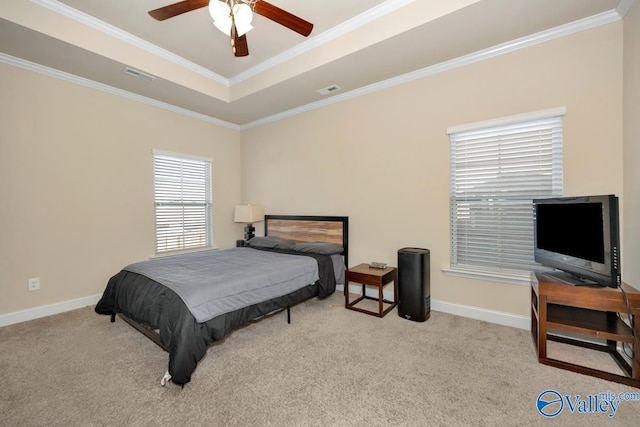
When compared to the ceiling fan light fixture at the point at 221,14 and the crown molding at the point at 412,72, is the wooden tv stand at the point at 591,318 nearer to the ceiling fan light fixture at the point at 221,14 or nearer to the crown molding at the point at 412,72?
the crown molding at the point at 412,72

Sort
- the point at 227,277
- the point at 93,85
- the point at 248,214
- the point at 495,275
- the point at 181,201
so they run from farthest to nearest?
the point at 248,214
the point at 181,201
the point at 93,85
the point at 495,275
the point at 227,277

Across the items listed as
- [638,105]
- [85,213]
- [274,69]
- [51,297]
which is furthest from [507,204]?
[51,297]

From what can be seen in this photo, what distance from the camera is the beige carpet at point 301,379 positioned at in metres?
1.64

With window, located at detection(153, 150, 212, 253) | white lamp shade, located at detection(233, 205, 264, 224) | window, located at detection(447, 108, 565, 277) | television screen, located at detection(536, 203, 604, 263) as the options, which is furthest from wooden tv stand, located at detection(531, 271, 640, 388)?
window, located at detection(153, 150, 212, 253)

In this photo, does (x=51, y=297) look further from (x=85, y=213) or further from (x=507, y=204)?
(x=507, y=204)

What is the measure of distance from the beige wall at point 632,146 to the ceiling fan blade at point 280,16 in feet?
8.16

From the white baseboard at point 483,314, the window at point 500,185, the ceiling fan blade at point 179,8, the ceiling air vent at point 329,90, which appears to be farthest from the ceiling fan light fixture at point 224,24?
the white baseboard at point 483,314

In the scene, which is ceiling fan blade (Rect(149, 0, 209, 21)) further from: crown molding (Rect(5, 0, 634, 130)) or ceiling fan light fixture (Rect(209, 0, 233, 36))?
crown molding (Rect(5, 0, 634, 130))

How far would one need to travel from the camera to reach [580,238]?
7.01 feet

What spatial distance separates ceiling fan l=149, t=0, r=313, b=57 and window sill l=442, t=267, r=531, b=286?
277 centimetres

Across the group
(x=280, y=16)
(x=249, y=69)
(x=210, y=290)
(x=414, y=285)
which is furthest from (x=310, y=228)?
(x=280, y=16)

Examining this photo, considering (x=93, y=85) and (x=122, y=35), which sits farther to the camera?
(x=93, y=85)

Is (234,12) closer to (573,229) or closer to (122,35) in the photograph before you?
(122,35)

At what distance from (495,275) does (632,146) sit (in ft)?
4.84
